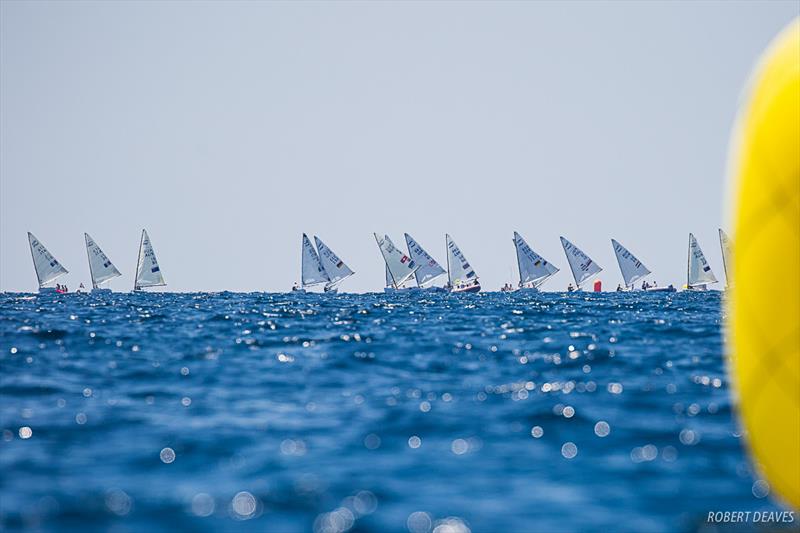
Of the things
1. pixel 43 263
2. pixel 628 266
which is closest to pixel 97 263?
pixel 43 263

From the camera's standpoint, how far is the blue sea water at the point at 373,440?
8680mm

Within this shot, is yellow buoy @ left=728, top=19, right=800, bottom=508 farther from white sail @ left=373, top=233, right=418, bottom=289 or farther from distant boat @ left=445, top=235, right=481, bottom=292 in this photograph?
distant boat @ left=445, top=235, right=481, bottom=292

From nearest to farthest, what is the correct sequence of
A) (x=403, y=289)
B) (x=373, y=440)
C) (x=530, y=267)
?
1. (x=373, y=440)
2. (x=530, y=267)
3. (x=403, y=289)

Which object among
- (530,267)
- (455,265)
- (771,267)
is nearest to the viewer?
(771,267)

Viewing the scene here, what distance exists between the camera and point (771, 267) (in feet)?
25.3

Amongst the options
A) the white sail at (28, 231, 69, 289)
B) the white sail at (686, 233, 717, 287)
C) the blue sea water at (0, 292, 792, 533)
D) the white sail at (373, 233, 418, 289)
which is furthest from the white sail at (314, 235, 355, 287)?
the blue sea water at (0, 292, 792, 533)

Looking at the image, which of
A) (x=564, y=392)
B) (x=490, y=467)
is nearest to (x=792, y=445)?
(x=490, y=467)

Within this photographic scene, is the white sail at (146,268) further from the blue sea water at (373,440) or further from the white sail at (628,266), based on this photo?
the blue sea water at (373,440)

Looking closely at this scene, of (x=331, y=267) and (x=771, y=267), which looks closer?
(x=771, y=267)

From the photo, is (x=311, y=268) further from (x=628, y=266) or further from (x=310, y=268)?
(x=628, y=266)

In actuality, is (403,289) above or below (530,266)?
below

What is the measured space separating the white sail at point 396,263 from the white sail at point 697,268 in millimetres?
29446

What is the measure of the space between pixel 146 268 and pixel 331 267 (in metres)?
19.7

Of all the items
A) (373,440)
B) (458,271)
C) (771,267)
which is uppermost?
(458,271)
